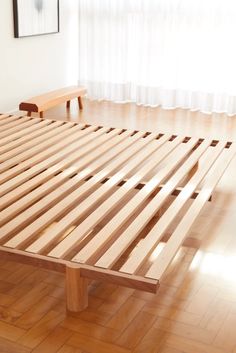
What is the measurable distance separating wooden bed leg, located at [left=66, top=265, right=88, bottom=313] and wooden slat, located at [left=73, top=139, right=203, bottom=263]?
7 centimetres

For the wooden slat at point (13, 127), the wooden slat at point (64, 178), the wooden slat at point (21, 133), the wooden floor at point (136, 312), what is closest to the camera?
the wooden floor at point (136, 312)

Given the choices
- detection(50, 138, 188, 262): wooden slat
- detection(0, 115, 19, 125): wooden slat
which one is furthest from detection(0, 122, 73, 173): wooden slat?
detection(50, 138, 188, 262): wooden slat

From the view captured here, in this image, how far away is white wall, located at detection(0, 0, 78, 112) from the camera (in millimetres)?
4871

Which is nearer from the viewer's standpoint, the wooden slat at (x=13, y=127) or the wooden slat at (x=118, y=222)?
the wooden slat at (x=118, y=222)

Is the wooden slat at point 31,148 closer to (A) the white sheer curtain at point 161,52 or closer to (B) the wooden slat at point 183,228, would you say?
(B) the wooden slat at point 183,228

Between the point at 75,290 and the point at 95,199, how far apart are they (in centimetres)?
67

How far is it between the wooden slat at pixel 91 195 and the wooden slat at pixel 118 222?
0.53ft

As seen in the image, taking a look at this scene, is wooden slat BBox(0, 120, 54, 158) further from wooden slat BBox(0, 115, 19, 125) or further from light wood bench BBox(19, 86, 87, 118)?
light wood bench BBox(19, 86, 87, 118)

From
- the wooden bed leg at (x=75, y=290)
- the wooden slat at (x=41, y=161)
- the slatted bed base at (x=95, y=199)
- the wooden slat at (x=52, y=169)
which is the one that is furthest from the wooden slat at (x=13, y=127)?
the wooden bed leg at (x=75, y=290)

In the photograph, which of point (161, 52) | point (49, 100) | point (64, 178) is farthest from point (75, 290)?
point (161, 52)

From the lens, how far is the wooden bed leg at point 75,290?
1.95 meters

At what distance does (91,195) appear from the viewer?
2.65 meters

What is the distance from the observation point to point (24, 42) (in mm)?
5125

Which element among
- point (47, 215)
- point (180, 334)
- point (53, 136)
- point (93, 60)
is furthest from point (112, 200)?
point (93, 60)
